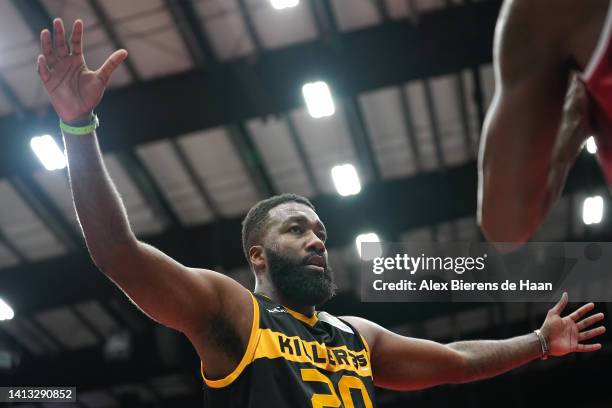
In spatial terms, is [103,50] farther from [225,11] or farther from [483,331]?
[483,331]

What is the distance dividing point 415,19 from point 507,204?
8308mm

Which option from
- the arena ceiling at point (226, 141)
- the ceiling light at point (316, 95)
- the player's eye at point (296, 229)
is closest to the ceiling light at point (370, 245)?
the arena ceiling at point (226, 141)

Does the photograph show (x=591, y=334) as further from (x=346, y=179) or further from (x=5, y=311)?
(x=5, y=311)

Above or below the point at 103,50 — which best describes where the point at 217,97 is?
below

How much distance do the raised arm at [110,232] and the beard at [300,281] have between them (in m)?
0.47

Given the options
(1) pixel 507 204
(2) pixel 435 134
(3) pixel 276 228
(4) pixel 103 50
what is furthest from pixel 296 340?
(2) pixel 435 134

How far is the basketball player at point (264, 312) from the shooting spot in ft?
9.75

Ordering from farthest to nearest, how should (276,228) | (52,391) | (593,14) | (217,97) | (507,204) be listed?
(52,391)
(217,97)
(276,228)
(507,204)
(593,14)

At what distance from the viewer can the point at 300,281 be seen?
407 cm

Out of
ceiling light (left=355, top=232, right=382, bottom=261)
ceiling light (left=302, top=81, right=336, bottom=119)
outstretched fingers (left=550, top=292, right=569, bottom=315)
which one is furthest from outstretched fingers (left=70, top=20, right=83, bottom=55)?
ceiling light (left=355, top=232, right=382, bottom=261)

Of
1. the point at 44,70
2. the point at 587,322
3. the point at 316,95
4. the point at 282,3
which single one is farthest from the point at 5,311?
the point at 44,70

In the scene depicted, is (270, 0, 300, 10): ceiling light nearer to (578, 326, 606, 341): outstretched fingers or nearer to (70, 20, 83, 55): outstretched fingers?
(578, 326, 606, 341): outstretched fingers

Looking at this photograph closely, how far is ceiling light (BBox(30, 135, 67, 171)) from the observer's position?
10.2 m

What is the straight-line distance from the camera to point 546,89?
54.4 inches
